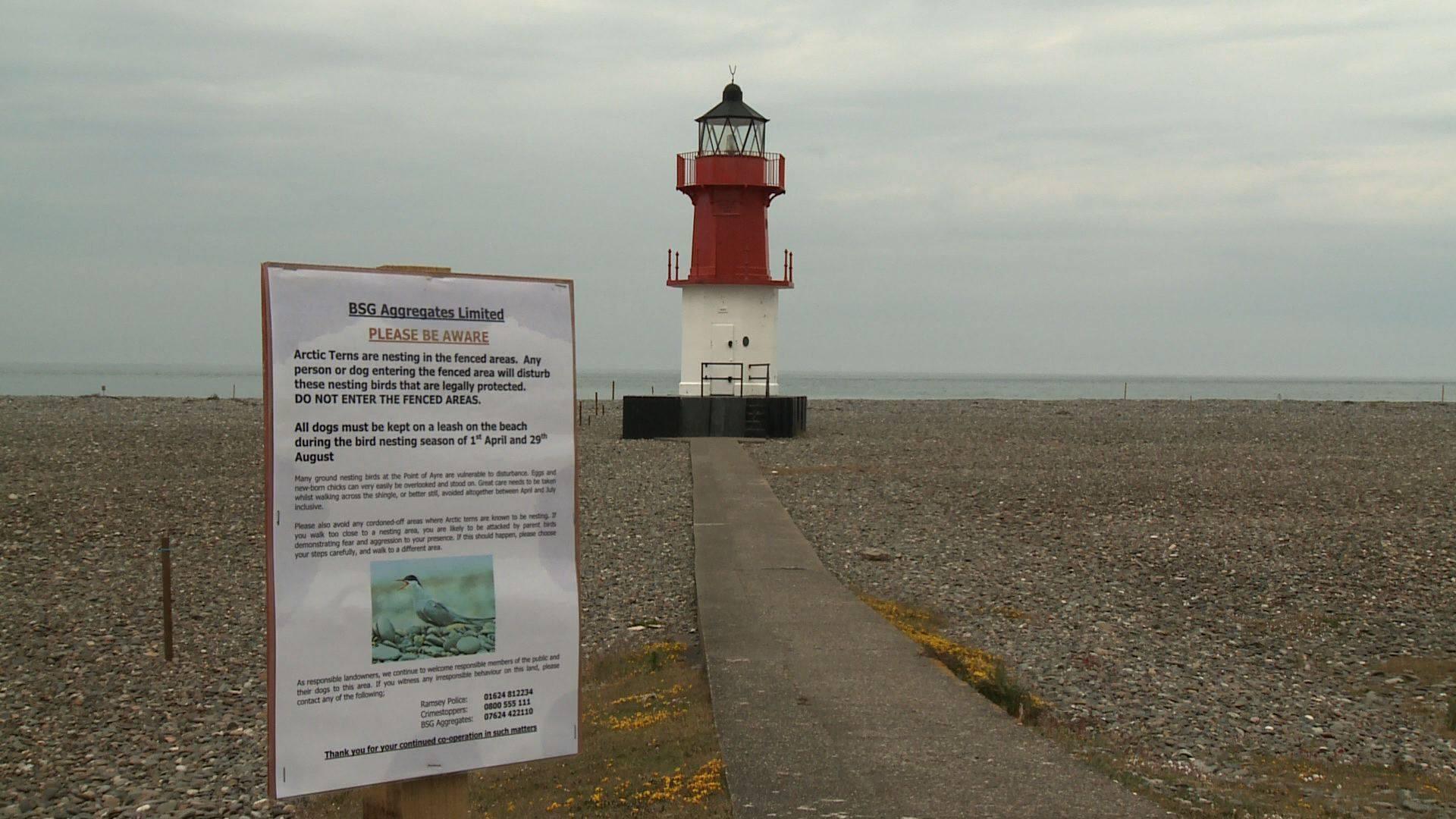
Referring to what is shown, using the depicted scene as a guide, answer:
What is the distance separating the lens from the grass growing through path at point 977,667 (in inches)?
262

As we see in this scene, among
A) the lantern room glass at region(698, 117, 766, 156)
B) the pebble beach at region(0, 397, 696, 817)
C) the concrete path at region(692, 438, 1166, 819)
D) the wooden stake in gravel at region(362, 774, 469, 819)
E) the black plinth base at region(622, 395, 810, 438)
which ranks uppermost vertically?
the lantern room glass at region(698, 117, 766, 156)

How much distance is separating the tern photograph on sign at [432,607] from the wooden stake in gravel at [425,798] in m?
0.36

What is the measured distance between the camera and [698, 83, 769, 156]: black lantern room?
27109mm

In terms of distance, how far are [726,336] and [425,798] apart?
23132mm

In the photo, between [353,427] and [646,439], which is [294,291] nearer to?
[353,427]

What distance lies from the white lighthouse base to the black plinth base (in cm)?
142

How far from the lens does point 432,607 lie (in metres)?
3.39

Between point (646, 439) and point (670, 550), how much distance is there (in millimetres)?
12182

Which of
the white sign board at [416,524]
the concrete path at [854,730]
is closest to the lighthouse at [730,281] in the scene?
the concrete path at [854,730]

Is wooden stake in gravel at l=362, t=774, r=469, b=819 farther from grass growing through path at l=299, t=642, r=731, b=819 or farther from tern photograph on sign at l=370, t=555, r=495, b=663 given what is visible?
grass growing through path at l=299, t=642, r=731, b=819

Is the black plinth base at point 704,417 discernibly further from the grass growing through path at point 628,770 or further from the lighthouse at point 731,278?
the grass growing through path at point 628,770

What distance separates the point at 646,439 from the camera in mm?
24516

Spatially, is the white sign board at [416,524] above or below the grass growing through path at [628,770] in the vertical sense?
above

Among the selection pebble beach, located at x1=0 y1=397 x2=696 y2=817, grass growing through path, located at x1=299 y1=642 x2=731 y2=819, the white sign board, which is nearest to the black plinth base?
pebble beach, located at x1=0 y1=397 x2=696 y2=817
